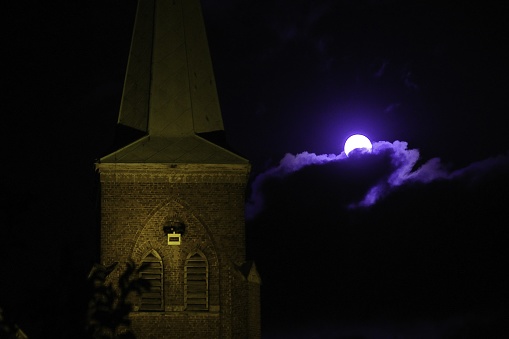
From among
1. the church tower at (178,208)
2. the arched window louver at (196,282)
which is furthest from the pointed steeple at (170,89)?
the arched window louver at (196,282)

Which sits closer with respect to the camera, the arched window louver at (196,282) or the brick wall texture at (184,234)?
the brick wall texture at (184,234)

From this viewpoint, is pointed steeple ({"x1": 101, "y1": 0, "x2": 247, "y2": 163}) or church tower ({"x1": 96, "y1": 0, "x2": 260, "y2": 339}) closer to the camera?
church tower ({"x1": 96, "y1": 0, "x2": 260, "y2": 339})

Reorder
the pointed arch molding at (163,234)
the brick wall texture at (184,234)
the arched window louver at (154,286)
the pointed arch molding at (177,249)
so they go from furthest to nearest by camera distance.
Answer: the pointed arch molding at (163,234), the pointed arch molding at (177,249), the arched window louver at (154,286), the brick wall texture at (184,234)

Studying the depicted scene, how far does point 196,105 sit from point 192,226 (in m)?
3.97

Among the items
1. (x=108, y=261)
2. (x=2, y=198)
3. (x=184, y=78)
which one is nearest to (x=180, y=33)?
(x=184, y=78)

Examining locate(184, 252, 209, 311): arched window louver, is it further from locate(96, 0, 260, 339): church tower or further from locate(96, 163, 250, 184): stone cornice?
locate(96, 163, 250, 184): stone cornice

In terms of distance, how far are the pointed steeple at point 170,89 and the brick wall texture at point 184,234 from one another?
564 millimetres

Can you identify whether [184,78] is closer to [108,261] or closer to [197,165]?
[197,165]

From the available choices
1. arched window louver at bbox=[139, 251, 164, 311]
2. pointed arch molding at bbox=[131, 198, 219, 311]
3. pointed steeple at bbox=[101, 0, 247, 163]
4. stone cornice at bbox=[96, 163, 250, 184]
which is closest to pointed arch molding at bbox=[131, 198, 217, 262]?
pointed arch molding at bbox=[131, 198, 219, 311]

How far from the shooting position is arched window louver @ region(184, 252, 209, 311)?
125 feet

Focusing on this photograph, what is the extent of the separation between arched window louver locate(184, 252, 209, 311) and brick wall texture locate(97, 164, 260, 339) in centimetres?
12

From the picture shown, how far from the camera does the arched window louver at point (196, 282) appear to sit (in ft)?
125

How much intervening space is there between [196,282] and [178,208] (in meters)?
2.27

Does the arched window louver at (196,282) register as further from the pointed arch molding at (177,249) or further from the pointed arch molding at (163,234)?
the pointed arch molding at (163,234)
